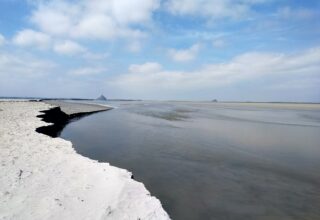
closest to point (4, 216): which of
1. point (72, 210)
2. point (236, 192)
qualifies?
point (72, 210)

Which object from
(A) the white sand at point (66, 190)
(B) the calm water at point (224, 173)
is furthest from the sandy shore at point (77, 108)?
(A) the white sand at point (66, 190)

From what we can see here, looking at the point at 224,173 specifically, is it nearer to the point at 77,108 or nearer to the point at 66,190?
the point at 66,190

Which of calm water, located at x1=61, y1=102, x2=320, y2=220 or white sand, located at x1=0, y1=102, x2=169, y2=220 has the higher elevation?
white sand, located at x1=0, y1=102, x2=169, y2=220

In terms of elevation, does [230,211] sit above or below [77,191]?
below

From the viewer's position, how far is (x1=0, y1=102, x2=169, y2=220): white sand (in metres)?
7.20

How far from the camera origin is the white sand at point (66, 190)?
283 inches

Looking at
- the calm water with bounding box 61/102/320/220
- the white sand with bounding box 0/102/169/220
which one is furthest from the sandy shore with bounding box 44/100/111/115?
the white sand with bounding box 0/102/169/220

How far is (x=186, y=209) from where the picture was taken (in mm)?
9086

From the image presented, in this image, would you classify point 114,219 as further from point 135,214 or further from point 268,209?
point 268,209

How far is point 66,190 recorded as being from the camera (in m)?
8.61

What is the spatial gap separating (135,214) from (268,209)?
4950mm

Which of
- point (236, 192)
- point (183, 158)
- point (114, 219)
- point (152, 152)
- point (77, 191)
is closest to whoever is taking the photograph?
point (114, 219)

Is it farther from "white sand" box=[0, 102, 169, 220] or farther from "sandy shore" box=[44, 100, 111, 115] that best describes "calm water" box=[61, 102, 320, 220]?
"sandy shore" box=[44, 100, 111, 115]

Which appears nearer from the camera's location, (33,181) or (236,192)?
(33,181)
